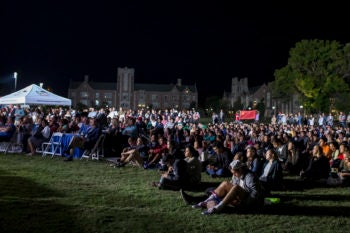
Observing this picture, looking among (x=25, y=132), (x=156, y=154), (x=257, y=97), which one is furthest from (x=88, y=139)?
(x=257, y=97)

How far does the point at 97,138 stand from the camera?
48.6ft

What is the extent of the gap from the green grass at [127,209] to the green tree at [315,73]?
47013mm

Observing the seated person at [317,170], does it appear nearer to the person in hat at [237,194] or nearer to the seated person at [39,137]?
the person in hat at [237,194]

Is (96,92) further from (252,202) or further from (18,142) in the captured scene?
(252,202)

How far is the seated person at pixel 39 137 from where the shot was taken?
1557 cm

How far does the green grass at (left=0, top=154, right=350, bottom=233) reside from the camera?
6.07 metres

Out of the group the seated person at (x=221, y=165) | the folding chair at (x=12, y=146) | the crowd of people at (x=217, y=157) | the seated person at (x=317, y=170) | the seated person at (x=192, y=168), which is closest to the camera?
the crowd of people at (x=217, y=157)

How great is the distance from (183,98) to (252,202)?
10895 cm

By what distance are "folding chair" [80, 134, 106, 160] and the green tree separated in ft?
143

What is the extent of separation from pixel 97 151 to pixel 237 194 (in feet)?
29.0

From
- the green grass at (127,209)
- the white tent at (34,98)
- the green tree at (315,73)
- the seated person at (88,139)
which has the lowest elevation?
the green grass at (127,209)

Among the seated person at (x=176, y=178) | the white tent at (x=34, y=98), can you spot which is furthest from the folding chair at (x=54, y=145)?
the seated person at (x=176, y=178)

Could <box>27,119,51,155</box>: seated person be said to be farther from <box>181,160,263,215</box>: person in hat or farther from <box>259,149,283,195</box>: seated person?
<box>181,160,263,215</box>: person in hat

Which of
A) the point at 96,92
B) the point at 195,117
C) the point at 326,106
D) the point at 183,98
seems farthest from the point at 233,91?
the point at 195,117
